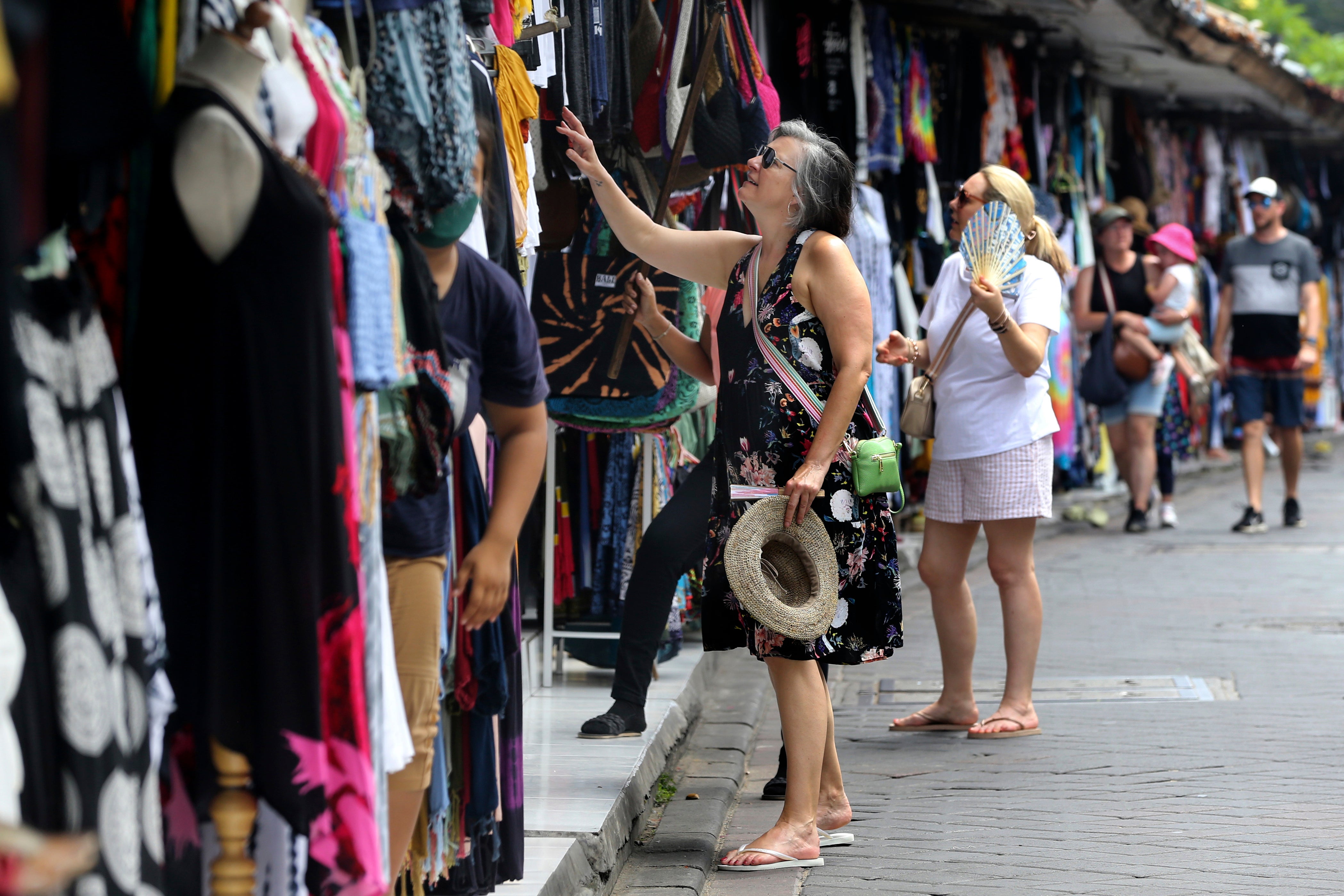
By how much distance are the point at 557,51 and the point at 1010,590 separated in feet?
8.02

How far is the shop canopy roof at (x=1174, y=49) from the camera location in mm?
10883

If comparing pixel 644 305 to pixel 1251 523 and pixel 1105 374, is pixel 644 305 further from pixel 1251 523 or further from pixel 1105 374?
pixel 1251 523

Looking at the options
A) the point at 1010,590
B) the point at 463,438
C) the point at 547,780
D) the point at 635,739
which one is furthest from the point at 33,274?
the point at 1010,590

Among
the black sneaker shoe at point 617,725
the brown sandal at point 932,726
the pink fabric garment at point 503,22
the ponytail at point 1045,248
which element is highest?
the pink fabric garment at point 503,22

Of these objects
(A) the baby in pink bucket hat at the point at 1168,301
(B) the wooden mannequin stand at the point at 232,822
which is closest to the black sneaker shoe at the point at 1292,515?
(A) the baby in pink bucket hat at the point at 1168,301

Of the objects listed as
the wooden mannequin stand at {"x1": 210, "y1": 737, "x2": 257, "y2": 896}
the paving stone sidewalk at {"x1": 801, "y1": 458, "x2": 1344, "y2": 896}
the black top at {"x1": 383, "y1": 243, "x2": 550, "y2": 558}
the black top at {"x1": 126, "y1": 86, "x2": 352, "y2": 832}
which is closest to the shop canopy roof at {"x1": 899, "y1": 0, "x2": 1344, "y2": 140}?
the paving stone sidewalk at {"x1": 801, "y1": 458, "x2": 1344, "y2": 896}

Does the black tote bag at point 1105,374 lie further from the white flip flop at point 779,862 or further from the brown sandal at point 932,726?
the white flip flop at point 779,862

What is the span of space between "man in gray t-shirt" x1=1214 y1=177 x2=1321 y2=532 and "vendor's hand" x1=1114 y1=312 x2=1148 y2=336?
1.11 metres

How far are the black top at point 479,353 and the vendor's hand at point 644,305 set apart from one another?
1.50 meters

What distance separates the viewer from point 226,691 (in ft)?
6.94

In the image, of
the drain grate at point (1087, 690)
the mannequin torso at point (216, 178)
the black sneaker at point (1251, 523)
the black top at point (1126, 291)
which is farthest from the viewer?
the black sneaker at point (1251, 523)

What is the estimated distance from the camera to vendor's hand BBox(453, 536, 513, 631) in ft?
9.75

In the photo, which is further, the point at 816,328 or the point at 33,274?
the point at 816,328

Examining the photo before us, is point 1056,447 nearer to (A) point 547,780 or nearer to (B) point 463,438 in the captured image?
(A) point 547,780
